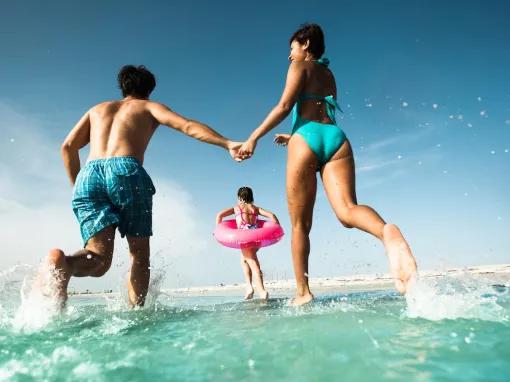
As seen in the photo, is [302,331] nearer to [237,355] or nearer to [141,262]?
[237,355]

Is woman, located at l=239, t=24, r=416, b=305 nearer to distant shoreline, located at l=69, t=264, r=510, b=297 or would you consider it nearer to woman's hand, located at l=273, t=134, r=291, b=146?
woman's hand, located at l=273, t=134, r=291, b=146

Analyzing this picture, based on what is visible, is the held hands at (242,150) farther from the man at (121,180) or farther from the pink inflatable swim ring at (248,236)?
the pink inflatable swim ring at (248,236)

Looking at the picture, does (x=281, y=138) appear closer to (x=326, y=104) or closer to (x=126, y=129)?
(x=326, y=104)

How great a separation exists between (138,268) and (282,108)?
74.5 inches

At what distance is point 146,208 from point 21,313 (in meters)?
1.27

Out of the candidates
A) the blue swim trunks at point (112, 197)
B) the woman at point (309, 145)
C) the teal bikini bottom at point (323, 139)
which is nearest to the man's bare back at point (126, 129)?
the blue swim trunks at point (112, 197)

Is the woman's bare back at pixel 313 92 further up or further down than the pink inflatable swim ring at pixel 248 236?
further up

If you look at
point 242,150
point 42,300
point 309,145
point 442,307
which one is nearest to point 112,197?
point 42,300

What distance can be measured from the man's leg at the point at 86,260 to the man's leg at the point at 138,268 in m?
0.20

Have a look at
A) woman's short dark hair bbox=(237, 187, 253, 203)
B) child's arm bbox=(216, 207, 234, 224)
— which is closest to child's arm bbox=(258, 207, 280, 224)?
woman's short dark hair bbox=(237, 187, 253, 203)

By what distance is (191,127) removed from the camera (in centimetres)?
367

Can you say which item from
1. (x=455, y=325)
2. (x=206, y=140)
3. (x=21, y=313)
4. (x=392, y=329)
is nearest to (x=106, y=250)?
(x=21, y=313)

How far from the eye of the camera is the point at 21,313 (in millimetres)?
2797

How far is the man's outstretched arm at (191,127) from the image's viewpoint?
3660 mm
